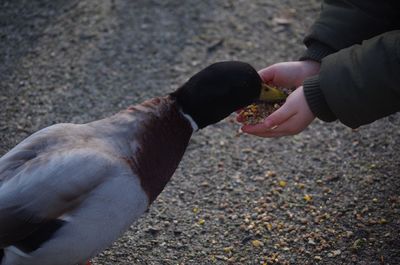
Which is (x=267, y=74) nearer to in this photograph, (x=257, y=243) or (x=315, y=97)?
(x=315, y=97)

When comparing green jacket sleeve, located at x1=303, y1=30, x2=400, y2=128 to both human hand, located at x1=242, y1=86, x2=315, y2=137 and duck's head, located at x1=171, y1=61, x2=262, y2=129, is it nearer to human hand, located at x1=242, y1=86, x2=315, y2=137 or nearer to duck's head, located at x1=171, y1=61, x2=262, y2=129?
human hand, located at x1=242, y1=86, x2=315, y2=137

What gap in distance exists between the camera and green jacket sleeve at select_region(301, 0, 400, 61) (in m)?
3.04

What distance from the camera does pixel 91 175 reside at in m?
2.43

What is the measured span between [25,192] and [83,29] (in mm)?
2335

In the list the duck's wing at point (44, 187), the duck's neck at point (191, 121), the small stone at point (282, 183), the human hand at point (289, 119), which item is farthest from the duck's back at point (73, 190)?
the small stone at point (282, 183)

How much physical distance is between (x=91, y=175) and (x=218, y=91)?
728 millimetres

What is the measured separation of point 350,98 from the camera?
2598 mm

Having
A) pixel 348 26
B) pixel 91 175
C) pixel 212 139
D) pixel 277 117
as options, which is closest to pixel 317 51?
pixel 348 26

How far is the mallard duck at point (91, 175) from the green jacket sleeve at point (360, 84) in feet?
1.11

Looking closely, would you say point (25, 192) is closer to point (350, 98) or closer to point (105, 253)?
point (105, 253)

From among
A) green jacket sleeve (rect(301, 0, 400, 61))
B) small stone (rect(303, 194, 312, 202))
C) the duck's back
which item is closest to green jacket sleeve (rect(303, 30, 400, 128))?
green jacket sleeve (rect(301, 0, 400, 61))

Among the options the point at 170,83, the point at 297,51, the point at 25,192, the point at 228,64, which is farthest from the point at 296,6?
the point at 25,192

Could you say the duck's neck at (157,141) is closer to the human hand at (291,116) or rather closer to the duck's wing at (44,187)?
the duck's wing at (44,187)

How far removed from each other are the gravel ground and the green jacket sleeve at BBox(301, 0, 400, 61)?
31.0 inches
